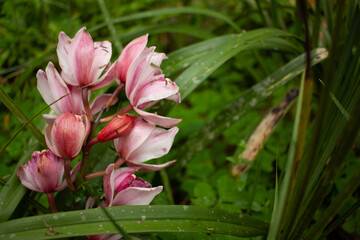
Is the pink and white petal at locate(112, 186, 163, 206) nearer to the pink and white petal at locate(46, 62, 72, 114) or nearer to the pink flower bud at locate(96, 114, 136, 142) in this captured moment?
the pink flower bud at locate(96, 114, 136, 142)

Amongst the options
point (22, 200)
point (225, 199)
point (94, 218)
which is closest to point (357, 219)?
point (225, 199)

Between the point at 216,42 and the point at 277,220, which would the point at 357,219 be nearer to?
the point at 277,220

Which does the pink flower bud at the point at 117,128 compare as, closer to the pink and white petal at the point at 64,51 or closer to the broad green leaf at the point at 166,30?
the pink and white petal at the point at 64,51

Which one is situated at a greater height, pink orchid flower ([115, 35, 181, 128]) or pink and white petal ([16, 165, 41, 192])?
pink orchid flower ([115, 35, 181, 128])

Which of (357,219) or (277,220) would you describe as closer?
(277,220)

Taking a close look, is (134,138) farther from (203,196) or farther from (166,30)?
(166,30)

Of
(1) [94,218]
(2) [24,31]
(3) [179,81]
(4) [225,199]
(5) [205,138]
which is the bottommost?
(4) [225,199]

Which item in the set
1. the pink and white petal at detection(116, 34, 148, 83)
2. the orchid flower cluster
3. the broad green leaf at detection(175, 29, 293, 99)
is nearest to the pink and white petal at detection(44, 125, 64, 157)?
the orchid flower cluster
